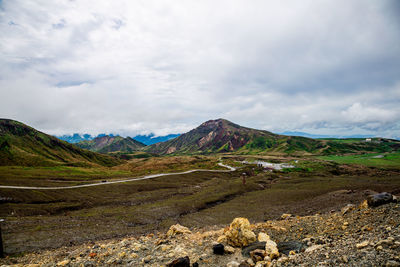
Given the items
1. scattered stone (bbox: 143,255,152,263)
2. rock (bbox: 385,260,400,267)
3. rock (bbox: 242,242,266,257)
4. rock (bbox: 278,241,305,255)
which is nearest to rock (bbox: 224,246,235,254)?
rock (bbox: 242,242,266,257)

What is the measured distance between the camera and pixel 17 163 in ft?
586

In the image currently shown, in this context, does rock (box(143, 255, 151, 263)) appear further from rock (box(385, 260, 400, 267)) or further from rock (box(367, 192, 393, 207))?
rock (box(367, 192, 393, 207))

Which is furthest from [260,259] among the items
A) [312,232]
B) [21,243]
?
[21,243]

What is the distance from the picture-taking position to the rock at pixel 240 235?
1786 centimetres

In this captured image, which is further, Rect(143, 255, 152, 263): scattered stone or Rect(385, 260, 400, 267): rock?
Rect(143, 255, 152, 263): scattered stone

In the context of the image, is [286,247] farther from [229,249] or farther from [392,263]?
[392,263]

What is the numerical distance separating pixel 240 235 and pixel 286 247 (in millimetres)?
4118

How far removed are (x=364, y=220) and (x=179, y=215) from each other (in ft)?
121

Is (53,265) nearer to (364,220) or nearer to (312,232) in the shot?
(312,232)

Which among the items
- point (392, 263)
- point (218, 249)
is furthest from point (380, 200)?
point (218, 249)

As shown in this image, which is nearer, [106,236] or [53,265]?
[53,265]

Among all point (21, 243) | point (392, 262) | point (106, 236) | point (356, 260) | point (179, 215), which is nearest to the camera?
point (392, 262)

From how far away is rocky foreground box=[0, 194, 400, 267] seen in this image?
35.7ft

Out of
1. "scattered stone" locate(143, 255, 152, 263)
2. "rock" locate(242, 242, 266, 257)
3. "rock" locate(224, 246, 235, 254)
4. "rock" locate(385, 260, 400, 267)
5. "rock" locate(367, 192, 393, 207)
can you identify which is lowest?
"scattered stone" locate(143, 255, 152, 263)
